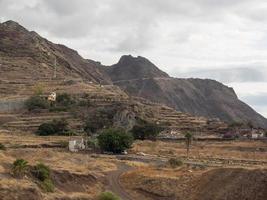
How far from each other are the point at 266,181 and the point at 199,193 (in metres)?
7.69

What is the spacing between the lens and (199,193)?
5241 cm

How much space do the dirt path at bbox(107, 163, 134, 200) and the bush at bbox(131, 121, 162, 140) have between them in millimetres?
55869

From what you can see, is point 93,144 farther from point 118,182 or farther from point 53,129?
point 118,182

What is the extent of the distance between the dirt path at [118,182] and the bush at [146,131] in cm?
5587

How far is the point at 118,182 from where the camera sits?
62.1m

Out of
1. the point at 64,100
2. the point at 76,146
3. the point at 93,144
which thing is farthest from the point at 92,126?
the point at 76,146

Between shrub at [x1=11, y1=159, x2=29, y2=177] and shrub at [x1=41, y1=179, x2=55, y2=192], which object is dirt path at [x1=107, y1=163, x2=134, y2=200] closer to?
shrub at [x1=41, y1=179, x2=55, y2=192]

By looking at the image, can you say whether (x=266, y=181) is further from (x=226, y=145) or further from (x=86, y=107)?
(x=86, y=107)

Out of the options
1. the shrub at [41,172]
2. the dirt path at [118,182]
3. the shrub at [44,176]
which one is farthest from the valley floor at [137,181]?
the shrub at [41,172]

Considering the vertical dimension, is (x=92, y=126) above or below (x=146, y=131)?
above

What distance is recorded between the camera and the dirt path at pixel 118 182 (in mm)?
54219

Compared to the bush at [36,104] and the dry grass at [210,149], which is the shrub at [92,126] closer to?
the dry grass at [210,149]

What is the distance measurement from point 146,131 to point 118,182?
244ft

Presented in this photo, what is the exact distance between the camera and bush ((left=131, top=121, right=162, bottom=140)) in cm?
13638
